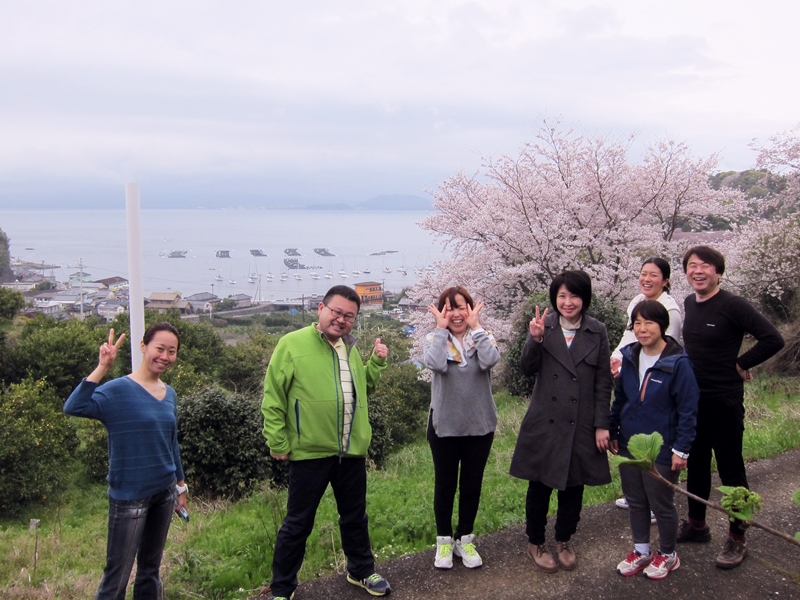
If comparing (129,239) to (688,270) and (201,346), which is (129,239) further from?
(201,346)

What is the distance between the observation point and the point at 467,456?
3668 mm

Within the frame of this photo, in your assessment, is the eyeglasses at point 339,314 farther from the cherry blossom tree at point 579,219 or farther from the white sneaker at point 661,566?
the cherry blossom tree at point 579,219

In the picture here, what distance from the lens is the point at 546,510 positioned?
3.65 metres

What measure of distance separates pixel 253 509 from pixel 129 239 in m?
2.65

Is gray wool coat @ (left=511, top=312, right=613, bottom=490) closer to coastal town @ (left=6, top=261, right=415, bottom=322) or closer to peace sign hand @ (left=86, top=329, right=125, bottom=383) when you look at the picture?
peace sign hand @ (left=86, top=329, right=125, bottom=383)

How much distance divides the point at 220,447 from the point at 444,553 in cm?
419

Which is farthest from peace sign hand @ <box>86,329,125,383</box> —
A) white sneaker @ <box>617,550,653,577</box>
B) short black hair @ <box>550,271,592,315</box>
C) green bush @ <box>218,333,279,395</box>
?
green bush @ <box>218,333,279,395</box>

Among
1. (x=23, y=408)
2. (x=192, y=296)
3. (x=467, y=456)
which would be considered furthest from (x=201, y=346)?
(x=192, y=296)

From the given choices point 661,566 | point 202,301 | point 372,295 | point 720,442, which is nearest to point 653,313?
point 720,442

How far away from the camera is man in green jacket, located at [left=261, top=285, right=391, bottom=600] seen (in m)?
3.30

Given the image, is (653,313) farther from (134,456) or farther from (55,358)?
(55,358)

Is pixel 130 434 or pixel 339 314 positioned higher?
pixel 339 314

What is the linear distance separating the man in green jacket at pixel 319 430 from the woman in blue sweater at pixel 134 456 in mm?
539

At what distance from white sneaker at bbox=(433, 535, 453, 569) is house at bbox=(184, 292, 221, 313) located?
40363 mm
